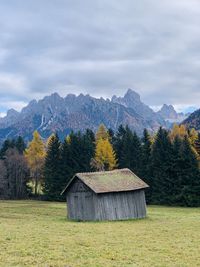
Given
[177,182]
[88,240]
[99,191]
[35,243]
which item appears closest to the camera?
[35,243]

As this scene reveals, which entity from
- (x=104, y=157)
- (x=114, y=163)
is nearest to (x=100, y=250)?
(x=104, y=157)

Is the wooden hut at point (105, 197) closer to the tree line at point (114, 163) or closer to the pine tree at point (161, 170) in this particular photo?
the tree line at point (114, 163)

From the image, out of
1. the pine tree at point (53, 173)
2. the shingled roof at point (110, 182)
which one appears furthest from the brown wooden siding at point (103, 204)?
the pine tree at point (53, 173)

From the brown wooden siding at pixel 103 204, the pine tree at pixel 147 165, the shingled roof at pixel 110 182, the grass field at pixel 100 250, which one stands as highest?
the pine tree at pixel 147 165

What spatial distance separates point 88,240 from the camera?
27.8m

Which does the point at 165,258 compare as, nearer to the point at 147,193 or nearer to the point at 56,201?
the point at 147,193

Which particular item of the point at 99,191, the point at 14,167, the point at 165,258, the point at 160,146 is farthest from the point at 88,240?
the point at 14,167

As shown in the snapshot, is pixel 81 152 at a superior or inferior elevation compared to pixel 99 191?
superior

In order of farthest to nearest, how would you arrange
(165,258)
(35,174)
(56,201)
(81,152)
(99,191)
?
(35,174) < (81,152) < (56,201) < (99,191) < (165,258)

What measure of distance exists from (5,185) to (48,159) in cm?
1183

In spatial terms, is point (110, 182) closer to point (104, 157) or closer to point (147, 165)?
point (147, 165)

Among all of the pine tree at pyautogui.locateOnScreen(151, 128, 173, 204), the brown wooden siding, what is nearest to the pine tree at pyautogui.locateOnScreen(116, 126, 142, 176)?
the pine tree at pyautogui.locateOnScreen(151, 128, 173, 204)

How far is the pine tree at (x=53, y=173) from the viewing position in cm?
9369

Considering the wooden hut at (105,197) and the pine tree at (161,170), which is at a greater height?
the pine tree at (161,170)
